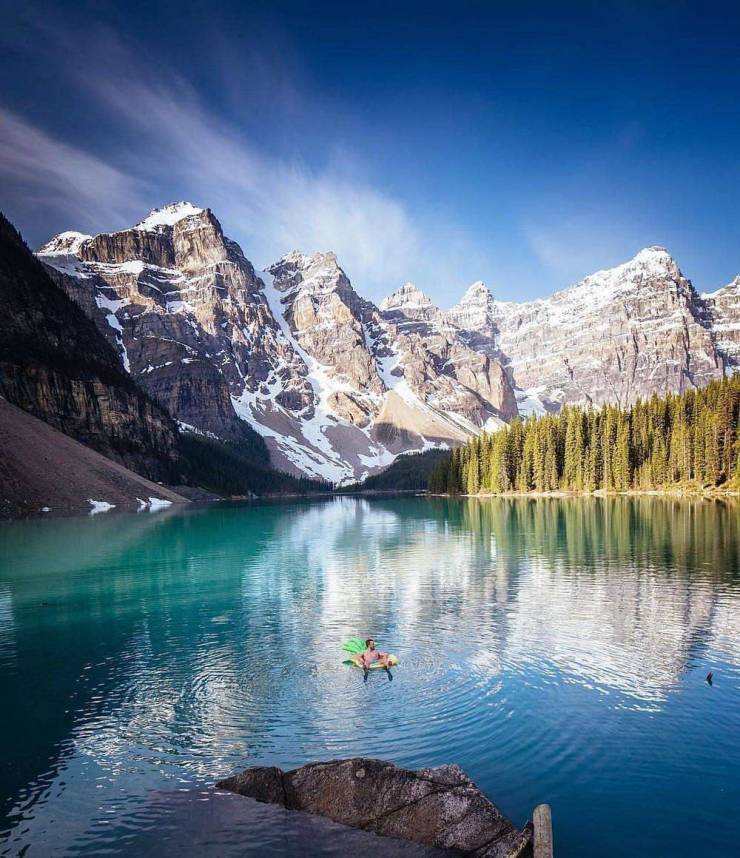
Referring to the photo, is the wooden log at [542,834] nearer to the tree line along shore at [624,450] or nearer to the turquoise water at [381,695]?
the turquoise water at [381,695]

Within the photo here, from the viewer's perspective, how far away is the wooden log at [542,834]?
8406 millimetres

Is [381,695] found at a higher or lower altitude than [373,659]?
lower

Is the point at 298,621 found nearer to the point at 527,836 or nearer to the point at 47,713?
the point at 47,713

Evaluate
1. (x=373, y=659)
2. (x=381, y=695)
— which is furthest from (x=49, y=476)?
(x=381, y=695)

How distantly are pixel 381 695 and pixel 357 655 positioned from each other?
315 cm

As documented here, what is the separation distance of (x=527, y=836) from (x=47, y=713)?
1589 centimetres

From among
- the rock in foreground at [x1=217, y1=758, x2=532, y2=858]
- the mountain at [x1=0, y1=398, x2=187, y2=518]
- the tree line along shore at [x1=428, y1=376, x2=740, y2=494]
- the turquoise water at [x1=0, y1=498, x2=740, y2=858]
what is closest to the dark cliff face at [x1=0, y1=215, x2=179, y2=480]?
the mountain at [x1=0, y1=398, x2=187, y2=518]

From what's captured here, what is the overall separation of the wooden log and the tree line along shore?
10966 cm

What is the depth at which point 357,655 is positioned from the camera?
2261 cm

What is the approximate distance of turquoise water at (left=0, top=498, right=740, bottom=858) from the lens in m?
12.5

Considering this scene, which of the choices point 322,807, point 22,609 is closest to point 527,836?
point 322,807

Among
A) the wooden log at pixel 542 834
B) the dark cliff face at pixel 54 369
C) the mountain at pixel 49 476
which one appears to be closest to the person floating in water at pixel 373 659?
the wooden log at pixel 542 834

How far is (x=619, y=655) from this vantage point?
22500mm

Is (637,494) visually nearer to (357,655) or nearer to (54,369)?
(357,655)
